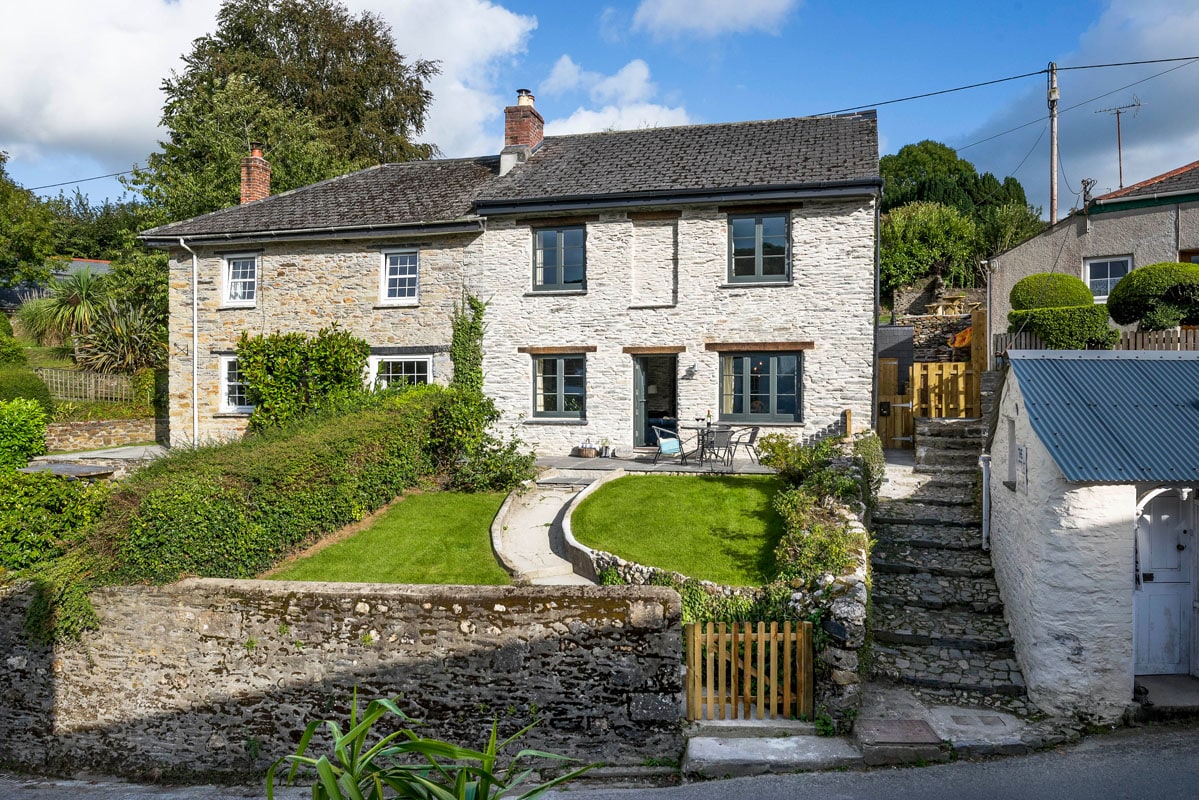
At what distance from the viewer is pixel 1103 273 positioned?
18.4 metres

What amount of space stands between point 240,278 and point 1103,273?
2136cm

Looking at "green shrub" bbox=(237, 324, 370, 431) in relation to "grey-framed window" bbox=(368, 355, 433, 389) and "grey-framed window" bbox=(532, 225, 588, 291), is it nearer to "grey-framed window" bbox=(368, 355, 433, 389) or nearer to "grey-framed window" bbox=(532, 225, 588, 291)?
"grey-framed window" bbox=(368, 355, 433, 389)

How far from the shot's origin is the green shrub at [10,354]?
91.7ft

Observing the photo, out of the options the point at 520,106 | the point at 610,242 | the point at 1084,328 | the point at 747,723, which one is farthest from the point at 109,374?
the point at 1084,328

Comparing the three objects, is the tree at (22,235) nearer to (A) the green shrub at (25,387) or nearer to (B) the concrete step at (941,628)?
(A) the green shrub at (25,387)

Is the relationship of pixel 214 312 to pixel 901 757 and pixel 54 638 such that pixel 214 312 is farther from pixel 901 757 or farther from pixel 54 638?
pixel 901 757

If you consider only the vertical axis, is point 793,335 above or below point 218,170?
below

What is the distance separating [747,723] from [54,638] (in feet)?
25.1

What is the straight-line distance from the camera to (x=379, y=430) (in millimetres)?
13719

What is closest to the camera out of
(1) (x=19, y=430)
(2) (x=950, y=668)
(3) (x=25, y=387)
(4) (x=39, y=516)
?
(2) (x=950, y=668)

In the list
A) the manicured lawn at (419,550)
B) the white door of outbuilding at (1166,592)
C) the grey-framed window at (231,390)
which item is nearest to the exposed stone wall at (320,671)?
the manicured lawn at (419,550)

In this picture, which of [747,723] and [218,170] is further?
[218,170]

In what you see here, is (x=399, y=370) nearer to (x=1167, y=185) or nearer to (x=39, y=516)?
(x=39, y=516)

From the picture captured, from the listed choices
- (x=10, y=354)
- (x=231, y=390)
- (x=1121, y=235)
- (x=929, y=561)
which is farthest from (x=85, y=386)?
(x=1121, y=235)
